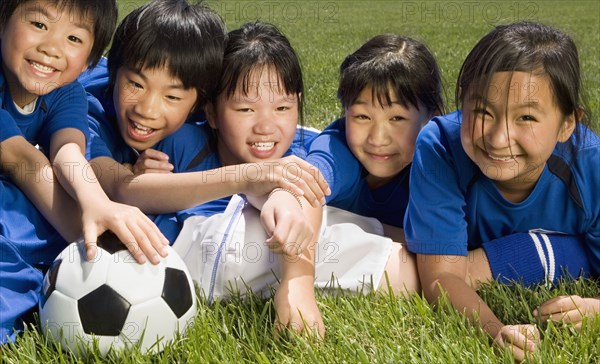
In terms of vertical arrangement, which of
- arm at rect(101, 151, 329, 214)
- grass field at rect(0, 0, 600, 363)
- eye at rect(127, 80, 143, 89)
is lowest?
grass field at rect(0, 0, 600, 363)

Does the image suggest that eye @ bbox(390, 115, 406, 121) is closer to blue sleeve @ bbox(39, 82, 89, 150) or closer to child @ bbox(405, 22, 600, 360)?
child @ bbox(405, 22, 600, 360)

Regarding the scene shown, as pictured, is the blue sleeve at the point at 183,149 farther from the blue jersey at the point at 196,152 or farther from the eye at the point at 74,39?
the eye at the point at 74,39

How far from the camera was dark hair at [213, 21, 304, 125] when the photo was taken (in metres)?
3.12

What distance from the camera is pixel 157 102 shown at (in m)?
2.98

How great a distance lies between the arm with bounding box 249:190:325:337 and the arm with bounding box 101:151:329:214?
6cm

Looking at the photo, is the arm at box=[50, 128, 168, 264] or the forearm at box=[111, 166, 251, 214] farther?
the forearm at box=[111, 166, 251, 214]

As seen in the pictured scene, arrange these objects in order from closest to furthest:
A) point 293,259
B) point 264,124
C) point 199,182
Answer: point 293,259
point 199,182
point 264,124

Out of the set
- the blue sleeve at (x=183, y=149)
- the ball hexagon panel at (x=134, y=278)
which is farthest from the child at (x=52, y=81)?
the blue sleeve at (x=183, y=149)

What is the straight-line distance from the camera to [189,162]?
310 centimetres

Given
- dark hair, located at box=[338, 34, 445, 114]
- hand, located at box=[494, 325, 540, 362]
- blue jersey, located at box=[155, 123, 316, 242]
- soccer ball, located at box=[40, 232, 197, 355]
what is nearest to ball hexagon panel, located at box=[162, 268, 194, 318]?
soccer ball, located at box=[40, 232, 197, 355]

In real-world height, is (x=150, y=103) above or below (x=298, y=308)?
above

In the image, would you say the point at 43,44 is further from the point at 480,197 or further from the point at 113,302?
the point at 480,197

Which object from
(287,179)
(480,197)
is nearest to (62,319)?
(287,179)

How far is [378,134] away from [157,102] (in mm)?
871
